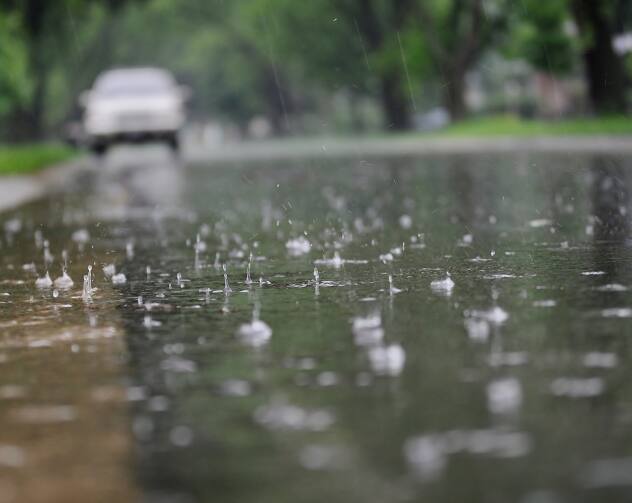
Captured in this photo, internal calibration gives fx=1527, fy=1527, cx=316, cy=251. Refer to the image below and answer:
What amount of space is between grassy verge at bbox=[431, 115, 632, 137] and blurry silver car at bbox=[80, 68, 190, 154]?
8665 mm

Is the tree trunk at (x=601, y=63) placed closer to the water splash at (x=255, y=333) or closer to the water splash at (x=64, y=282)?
the water splash at (x=64, y=282)

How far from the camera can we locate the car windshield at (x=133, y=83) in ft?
123

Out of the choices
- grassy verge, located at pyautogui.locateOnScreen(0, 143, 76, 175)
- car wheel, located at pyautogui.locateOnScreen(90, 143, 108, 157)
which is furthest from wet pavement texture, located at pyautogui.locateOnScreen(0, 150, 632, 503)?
car wheel, located at pyautogui.locateOnScreen(90, 143, 108, 157)

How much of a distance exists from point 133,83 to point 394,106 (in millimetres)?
32584

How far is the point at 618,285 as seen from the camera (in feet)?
27.4

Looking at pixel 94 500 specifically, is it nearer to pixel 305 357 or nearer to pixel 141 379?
pixel 141 379

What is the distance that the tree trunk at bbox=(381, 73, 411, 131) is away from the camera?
2692 inches

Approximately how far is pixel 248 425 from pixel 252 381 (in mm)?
781

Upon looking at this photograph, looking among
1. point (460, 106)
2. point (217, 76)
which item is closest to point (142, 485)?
point (460, 106)

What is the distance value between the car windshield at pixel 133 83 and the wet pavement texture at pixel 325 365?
24.0 meters

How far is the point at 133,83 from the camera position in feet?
124

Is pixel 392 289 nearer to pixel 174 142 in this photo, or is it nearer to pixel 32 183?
pixel 32 183

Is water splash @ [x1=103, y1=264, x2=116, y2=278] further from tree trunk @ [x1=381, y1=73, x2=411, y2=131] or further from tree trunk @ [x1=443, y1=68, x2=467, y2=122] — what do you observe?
tree trunk @ [x1=381, y1=73, x2=411, y2=131]

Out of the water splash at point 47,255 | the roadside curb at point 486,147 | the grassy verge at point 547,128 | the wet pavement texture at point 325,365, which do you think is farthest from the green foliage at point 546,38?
the water splash at point 47,255
